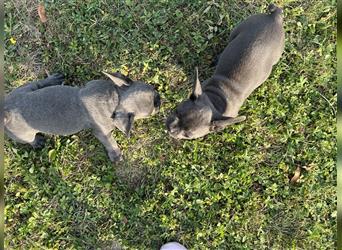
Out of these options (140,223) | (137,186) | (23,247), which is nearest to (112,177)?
(137,186)

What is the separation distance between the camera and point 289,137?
548 centimetres

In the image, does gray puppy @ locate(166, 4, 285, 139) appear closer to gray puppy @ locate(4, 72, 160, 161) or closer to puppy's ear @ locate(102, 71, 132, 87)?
gray puppy @ locate(4, 72, 160, 161)

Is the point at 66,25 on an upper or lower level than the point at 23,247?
upper

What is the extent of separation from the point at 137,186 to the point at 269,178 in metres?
1.79

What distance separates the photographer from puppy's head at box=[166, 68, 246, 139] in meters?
4.25

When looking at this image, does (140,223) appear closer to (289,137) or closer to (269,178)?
(269,178)

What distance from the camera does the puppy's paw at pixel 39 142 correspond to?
5.27 m

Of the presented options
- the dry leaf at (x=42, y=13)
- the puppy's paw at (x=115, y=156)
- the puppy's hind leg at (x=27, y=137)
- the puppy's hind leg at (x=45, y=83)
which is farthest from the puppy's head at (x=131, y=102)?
the dry leaf at (x=42, y=13)

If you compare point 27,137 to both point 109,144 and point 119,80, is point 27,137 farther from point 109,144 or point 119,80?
point 119,80

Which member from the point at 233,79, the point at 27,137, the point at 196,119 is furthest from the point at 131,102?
the point at 27,137

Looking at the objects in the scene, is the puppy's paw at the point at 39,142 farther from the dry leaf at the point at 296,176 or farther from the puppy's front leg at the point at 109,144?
the dry leaf at the point at 296,176

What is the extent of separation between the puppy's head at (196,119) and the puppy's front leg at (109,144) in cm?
98

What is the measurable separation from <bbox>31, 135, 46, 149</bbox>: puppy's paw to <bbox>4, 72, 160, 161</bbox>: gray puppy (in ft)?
1.58

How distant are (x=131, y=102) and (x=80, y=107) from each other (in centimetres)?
64
